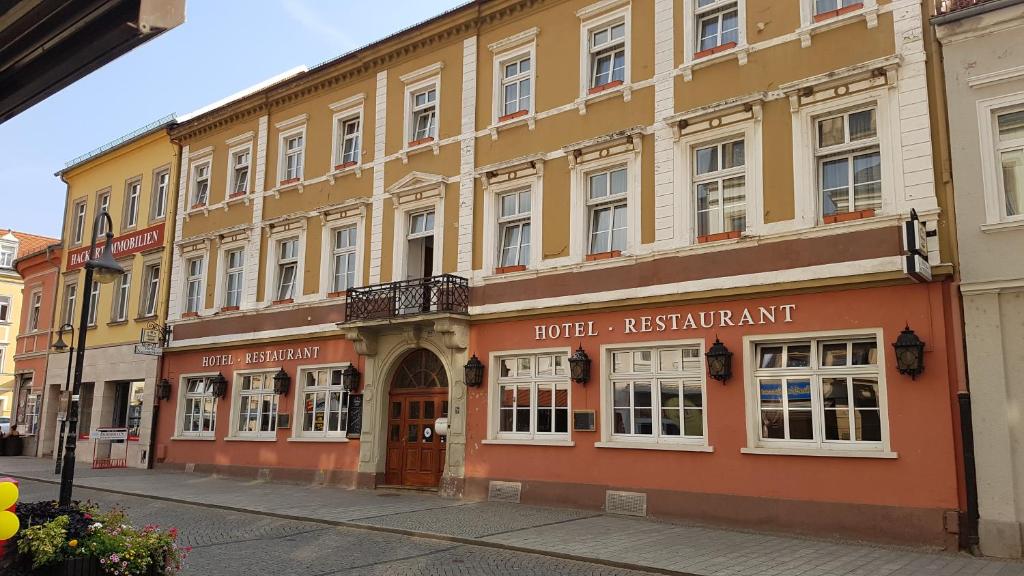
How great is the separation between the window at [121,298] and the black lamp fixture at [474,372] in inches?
630

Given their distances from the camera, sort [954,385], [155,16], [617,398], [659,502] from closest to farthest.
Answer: [155,16], [954,385], [659,502], [617,398]

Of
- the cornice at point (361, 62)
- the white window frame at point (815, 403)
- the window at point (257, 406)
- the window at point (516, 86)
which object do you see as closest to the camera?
the white window frame at point (815, 403)

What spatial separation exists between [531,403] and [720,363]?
14.5 feet

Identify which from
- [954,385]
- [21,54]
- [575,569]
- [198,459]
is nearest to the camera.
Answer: [21,54]

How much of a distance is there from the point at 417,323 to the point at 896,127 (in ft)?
33.5

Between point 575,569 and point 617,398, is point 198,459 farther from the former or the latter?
point 575,569

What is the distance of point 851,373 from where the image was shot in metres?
12.0

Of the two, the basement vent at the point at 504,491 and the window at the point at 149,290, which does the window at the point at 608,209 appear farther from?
the window at the point at 149,290

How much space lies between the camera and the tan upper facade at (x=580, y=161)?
1245 cm

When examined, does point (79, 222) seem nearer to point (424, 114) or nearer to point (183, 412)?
point (183, 412)

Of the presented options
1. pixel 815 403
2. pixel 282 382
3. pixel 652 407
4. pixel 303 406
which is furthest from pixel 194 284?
pixel 815 403

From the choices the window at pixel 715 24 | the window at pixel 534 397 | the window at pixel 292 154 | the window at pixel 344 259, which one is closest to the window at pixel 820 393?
the window at pixel 534 397

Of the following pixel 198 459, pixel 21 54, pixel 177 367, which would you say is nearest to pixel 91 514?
pixel 21 54

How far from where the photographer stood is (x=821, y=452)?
11.9m
